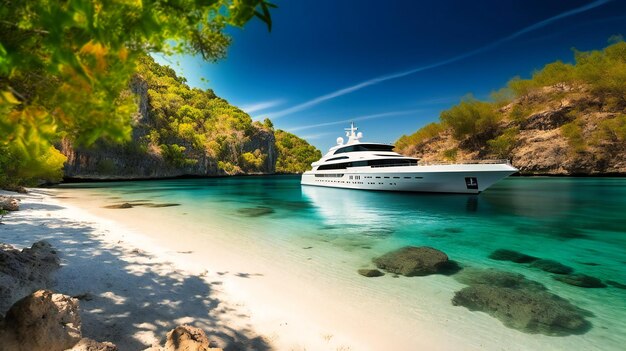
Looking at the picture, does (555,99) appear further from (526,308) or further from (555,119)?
(526,308)

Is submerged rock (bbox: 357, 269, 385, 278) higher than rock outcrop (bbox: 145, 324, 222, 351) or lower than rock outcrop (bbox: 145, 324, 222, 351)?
lower

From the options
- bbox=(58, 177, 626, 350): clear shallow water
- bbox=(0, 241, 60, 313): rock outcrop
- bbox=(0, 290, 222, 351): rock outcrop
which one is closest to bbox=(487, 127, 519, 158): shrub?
bbox=(58, 177, 626, 350): clear shallow water

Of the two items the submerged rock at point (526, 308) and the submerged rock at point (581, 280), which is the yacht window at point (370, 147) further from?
the submerged rock at point (526, 308)

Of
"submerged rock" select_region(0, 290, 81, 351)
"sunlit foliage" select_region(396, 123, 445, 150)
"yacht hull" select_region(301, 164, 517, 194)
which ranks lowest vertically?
"submerged rock" select_region(0, 290, 81, 351)

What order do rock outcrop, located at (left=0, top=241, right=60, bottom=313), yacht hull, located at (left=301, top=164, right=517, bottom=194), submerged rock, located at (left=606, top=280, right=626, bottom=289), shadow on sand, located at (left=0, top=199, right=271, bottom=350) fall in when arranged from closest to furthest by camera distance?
1. rock outcrop, located at (left=0, top=241, right=60, bottom=313)
2. shadow on sand, located at (left=0, top=199, right=271, bottom=350)
3. submerged rock, located at (left=606, top=280, right=626, bottom=289)
4. yacht hull, located at (left=301, top=164, right=517, bottom=194)

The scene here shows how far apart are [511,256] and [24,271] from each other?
1162 cm

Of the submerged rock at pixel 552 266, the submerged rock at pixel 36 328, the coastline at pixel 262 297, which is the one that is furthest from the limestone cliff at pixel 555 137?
the submerged rock at pixel 36 328

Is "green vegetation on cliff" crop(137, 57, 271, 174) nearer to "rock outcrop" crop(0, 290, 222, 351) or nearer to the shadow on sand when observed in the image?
the shadow on sand

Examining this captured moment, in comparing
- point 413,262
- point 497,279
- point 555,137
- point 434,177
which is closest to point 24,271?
point 413,262

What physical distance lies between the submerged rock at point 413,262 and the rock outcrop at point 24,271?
668 cm

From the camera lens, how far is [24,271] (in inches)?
172

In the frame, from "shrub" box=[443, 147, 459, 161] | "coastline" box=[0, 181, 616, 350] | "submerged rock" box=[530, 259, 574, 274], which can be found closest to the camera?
"coastline" box=[0, 181, 616, 350]

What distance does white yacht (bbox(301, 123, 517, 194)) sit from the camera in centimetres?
2323

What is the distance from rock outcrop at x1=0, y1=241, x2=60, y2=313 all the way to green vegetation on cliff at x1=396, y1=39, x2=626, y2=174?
7321 centimetres
